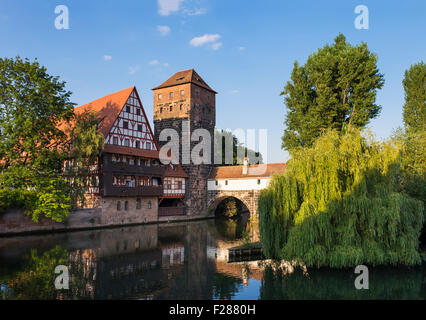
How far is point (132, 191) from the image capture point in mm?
31234

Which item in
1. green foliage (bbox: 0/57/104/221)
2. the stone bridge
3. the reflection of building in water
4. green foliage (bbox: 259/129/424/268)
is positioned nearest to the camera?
green foliage (bbox: 259/129/424/268)

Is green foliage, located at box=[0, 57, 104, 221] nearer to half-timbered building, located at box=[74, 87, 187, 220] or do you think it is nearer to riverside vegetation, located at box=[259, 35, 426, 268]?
half-timbered building, located at box=[74, 87, 187, 220]

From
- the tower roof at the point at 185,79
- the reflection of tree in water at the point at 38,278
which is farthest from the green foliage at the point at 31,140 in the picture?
the tower roof at the point at 185,79

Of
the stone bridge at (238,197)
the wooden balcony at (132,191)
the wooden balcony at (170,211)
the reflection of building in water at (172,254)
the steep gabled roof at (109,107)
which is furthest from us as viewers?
the stone bridge at (238,197)

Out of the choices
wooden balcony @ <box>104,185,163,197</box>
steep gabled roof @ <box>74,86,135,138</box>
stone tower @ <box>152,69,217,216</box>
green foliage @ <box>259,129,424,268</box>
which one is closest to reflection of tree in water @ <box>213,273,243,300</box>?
green foliage @ <box>259,129,424,268</box>

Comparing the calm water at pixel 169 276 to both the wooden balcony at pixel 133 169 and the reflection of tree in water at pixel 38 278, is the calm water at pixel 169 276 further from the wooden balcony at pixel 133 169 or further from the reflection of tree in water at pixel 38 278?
the wooden balcony at pixel 133 169

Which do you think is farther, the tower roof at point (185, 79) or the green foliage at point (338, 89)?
the tower roof at point (185, 79)

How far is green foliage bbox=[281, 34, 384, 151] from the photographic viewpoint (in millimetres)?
25578

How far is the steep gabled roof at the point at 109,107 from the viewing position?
30.5 meters

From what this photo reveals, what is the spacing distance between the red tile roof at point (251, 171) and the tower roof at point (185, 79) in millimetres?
10117

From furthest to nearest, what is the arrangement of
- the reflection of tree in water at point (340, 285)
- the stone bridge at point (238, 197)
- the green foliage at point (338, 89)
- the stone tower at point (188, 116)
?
1. the stone tower at point (188, 116)
2. the stone bridge at point (238, 197)
3. the green foliage at point (338, 89)
4. the reflection of tree in water at point (340, 285)

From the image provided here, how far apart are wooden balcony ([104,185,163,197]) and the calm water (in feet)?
29.0

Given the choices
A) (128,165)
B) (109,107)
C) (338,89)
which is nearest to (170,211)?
(128,165)

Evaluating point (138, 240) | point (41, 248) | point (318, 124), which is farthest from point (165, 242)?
point (318, 124)
